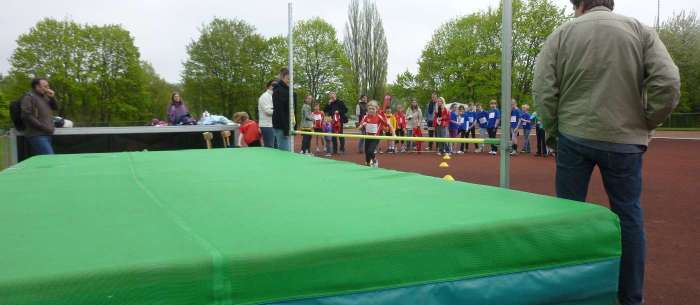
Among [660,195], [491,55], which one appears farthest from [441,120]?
[491,55]

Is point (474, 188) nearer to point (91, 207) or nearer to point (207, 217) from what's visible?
point (207, 217)

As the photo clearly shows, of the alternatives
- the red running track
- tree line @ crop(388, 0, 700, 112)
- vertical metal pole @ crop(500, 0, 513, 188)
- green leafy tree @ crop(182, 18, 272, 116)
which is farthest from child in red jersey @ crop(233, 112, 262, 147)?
green leafy tree @ crop(182, 18, 272, 116)

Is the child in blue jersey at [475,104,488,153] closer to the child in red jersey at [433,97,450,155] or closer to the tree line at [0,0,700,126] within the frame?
the child in red jersey at [433,97,450,155]

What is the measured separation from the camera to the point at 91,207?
2.08 meters

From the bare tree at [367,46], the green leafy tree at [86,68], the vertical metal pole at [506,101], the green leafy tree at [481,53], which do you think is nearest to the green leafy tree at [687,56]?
the green leafy tree at [481,53]

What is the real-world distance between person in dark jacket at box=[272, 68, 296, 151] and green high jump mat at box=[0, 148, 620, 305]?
198 inches

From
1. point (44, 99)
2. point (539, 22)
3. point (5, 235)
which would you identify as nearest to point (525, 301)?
point (5, 235)

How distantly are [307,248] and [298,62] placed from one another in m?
41.0

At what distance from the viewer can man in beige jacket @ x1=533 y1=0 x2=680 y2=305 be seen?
2.26 metres

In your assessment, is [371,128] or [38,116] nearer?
[38,116]

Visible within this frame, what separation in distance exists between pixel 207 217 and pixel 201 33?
1616 inches

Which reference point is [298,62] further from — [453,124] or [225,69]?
[453,124]

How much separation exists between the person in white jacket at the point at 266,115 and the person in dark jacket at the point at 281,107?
0.33m

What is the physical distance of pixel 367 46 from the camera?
42781 millimetres
